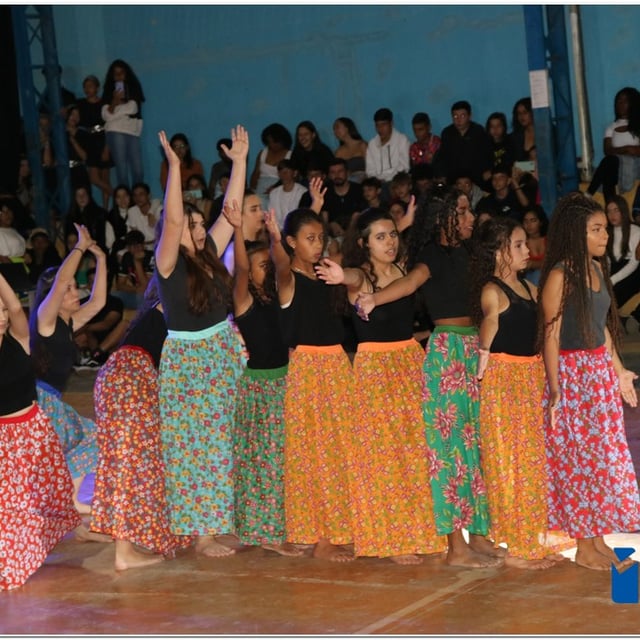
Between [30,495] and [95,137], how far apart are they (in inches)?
392

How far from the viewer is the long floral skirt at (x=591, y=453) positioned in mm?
5461

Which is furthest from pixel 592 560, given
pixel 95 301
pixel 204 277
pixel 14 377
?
pixel 95 301

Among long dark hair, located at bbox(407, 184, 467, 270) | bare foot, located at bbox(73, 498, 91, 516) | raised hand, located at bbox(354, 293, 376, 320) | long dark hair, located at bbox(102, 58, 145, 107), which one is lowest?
bare foot, located at bbox(73, 498, 91, 516)

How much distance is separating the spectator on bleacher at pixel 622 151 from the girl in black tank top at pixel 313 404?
6259 mm

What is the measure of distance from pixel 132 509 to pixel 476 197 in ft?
21.5

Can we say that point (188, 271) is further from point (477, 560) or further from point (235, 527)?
point (477, 560)

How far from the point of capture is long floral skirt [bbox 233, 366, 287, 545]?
6250 millimetres

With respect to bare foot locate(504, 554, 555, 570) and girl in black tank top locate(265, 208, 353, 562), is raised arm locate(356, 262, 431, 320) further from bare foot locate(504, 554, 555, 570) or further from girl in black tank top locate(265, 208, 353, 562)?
bare foot locate(504, 554, 555, 570)

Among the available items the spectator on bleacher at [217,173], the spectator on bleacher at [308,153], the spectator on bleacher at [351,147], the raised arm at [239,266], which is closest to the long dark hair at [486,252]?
the raised arm at [239,266]

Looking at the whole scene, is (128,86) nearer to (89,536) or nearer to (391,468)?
(89,536)

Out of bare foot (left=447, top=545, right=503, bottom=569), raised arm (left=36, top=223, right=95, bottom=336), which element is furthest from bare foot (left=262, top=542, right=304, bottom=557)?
raised arm (left=36, top=223, right=95, bottom=336)

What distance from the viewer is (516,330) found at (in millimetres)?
5730

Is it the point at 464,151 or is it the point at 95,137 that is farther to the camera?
the point at 95,137

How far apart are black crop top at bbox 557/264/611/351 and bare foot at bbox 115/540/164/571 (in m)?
2.19
